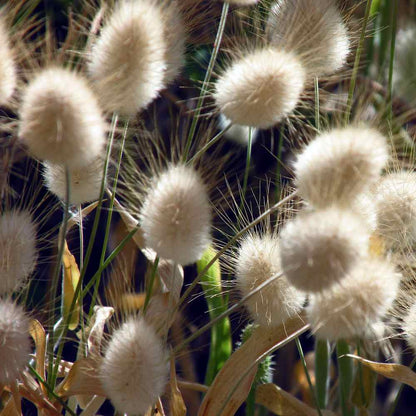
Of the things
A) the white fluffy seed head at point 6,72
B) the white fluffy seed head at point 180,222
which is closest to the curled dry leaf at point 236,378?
the white fluffy seed head at point 180,222

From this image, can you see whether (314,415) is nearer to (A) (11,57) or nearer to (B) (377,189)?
(B) (377,189)

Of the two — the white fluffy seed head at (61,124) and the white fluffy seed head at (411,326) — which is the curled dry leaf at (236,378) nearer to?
the white fluffy seed head at (411,326)

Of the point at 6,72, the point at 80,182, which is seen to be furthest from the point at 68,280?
the point at 6,72

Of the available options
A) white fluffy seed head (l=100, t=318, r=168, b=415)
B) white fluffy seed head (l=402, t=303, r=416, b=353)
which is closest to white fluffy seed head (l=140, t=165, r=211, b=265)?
white fluffy seed head (l=100, t=318, r=168, b=415)

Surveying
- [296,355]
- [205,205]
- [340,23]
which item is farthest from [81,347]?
[296,355]

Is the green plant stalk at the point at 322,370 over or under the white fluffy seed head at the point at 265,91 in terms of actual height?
under

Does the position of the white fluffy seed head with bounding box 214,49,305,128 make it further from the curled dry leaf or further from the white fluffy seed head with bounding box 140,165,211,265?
the curled dry leaf

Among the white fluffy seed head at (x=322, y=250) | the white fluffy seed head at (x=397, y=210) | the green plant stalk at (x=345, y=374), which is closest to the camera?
the white fluffy seed head at (x=322, y=250)
